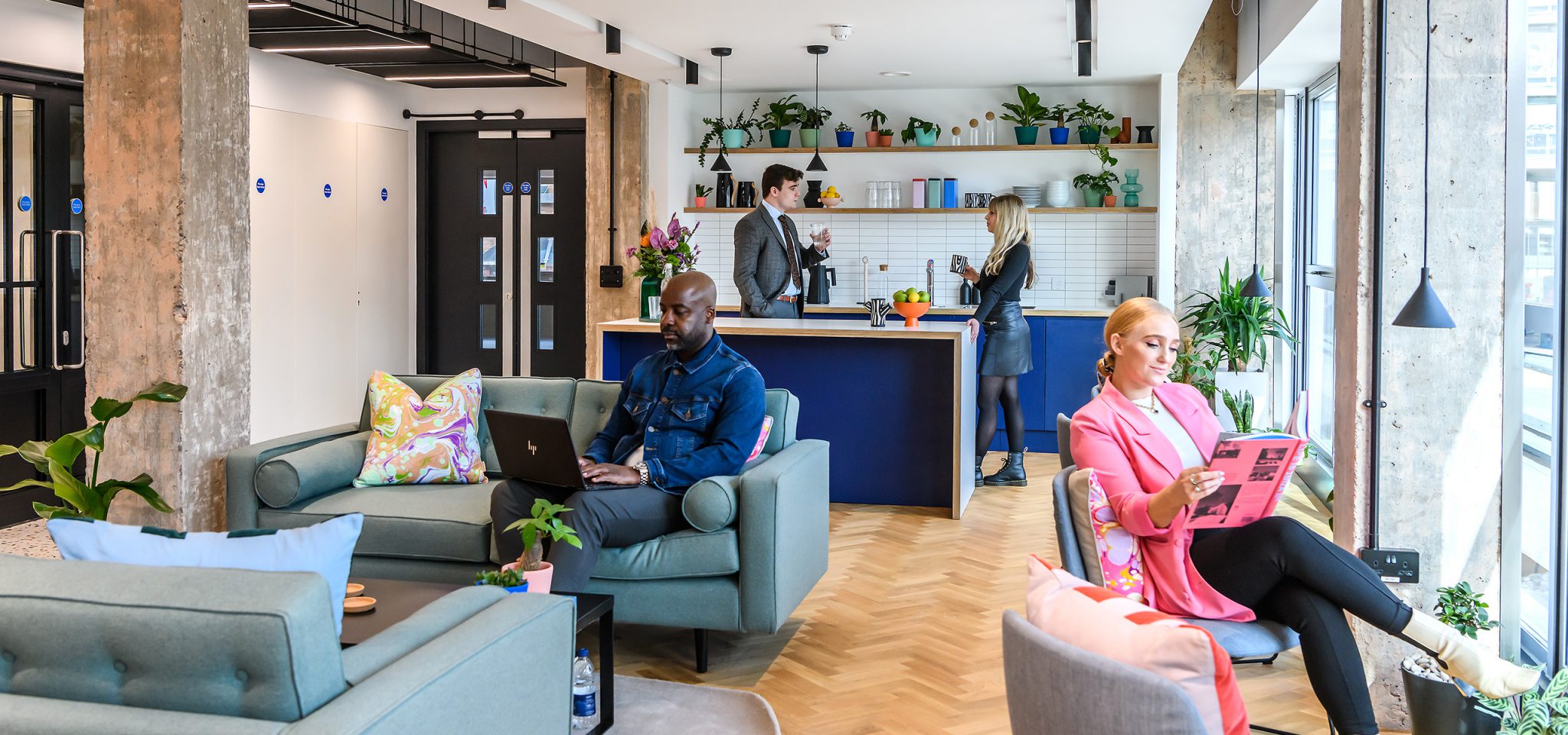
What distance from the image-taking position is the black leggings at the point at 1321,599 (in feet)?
8.70

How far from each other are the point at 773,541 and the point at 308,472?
5.23 ft

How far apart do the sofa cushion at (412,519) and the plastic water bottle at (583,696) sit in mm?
772

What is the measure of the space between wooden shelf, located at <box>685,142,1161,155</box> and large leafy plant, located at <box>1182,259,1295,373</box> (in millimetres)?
1241

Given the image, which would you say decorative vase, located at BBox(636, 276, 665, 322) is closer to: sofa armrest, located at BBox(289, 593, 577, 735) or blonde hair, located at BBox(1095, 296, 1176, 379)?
blonde hair, located at BBox(1095, 296, 1176, 379)

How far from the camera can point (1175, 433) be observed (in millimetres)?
2971

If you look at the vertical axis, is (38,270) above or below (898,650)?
above

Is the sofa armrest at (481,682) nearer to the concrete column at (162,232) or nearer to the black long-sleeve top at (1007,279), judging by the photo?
the concrete column at (162,232)

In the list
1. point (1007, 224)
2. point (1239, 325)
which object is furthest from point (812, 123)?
point (1239, 325)

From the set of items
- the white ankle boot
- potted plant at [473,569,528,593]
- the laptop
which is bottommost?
the white ankle boot

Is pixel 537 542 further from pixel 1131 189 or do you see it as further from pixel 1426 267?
pixel 1131 189

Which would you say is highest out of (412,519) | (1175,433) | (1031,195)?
(1031,195)

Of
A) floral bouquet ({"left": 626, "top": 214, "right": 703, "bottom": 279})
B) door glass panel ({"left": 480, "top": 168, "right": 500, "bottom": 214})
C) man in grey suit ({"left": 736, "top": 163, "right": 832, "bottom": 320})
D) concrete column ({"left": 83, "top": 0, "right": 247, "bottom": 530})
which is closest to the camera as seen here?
concrete column ({"left": 83, "top": 0, "right": 247, "bottom": 530})

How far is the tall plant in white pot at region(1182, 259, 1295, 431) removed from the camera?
6707mm

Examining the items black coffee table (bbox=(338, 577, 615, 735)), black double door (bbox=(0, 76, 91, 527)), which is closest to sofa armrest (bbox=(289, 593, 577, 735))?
black coffee table (bbox=(338, 577, 615, 735))
